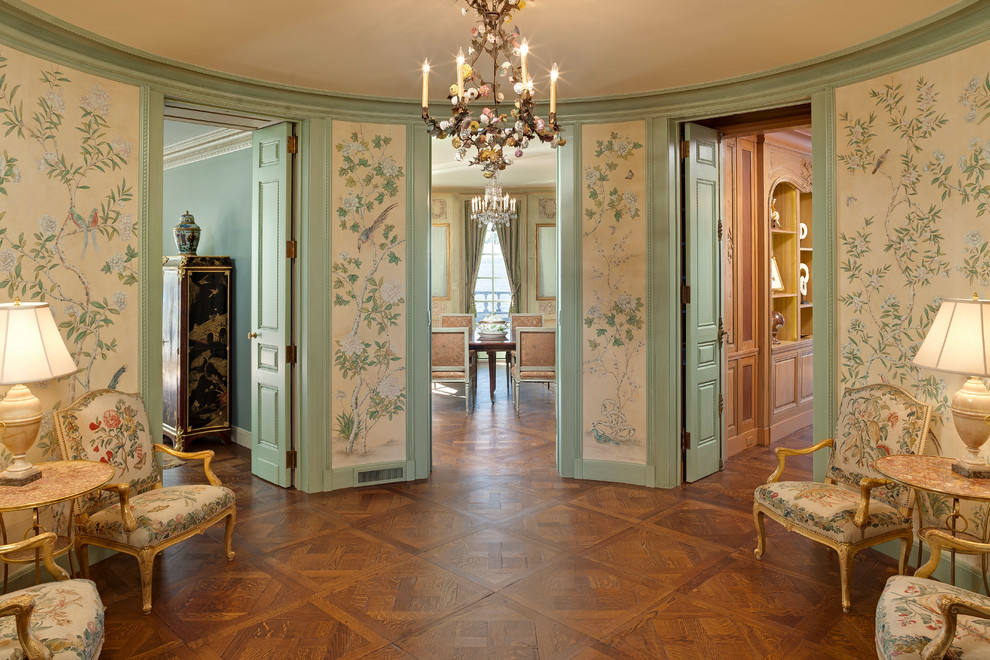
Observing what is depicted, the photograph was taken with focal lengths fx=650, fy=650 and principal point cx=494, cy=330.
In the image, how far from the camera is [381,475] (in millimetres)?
4551

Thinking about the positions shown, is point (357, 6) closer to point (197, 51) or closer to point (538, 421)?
point (197, 51)

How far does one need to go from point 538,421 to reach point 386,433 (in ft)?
8.09

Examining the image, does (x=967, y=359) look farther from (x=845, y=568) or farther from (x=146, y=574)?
(x=146, y=574)

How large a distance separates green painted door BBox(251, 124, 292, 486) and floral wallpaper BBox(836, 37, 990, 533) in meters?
3.41

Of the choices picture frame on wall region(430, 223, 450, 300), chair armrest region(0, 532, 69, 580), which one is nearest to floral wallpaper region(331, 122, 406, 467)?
chair armrest region(0, 532, 69, 580)

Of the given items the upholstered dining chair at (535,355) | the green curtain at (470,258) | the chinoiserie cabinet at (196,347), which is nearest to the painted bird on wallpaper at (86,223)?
the chinoiserie cabinet at (196,347)

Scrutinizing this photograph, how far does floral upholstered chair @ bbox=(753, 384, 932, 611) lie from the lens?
9.30 feet

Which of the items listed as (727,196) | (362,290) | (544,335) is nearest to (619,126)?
(727,196)

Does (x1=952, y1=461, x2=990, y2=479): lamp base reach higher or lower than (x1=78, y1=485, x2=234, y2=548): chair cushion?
higher

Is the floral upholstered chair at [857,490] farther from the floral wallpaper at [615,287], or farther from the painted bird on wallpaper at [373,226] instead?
the painted bird on wallpaper at [373,226]

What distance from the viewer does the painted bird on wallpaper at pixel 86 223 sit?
322cm

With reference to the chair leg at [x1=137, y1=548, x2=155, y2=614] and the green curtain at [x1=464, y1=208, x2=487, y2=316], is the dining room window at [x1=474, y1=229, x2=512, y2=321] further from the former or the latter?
the chair leg at [x1=137, y1=548, x2=155, y2=614]

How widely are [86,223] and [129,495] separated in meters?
1.38

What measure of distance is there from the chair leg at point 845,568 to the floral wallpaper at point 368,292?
2.80 m
